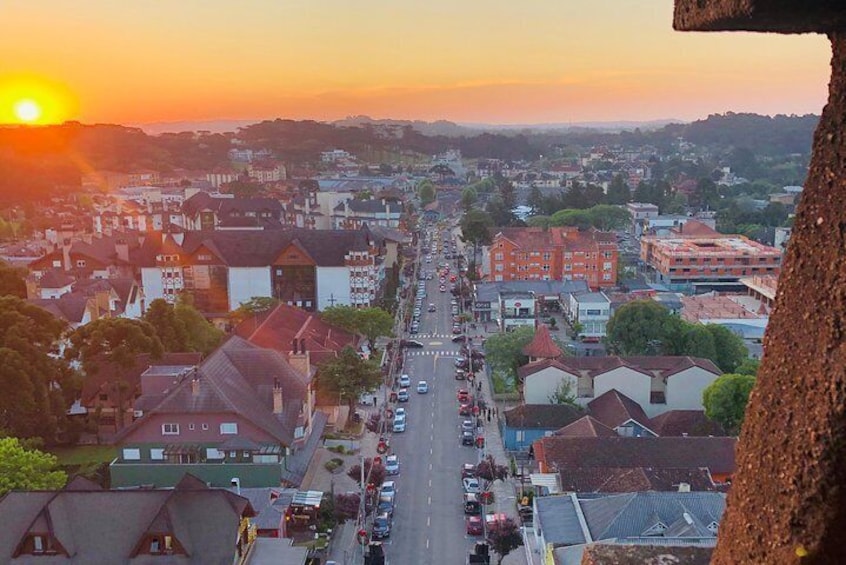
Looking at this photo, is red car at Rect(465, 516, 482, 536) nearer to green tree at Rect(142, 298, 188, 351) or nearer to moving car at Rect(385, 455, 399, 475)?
moving car at Rect(385, 455, 399, 475)

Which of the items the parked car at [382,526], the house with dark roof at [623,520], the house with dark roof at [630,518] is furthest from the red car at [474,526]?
the house with dark roof at [630,518]

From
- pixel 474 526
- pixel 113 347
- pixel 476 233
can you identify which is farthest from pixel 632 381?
pixel 476 233

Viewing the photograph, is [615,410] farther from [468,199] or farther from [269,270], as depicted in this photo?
A: [468,199]

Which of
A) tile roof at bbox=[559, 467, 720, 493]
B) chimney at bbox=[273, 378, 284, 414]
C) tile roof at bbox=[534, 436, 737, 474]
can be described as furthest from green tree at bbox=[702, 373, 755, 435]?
chimney at bbox=[273, 378, 284, 414]

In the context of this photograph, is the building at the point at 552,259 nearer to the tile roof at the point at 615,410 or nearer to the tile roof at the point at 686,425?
the tile roof at the point at 615,410

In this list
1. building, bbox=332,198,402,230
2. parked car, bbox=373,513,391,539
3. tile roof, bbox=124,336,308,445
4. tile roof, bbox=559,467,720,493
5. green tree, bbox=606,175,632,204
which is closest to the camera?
tile roof, bbox=559,467,720,493

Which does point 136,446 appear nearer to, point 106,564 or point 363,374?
point 106,564
